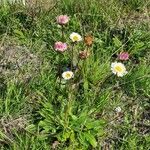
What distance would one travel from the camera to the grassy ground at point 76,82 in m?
2.89

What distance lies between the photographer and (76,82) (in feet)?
10.6

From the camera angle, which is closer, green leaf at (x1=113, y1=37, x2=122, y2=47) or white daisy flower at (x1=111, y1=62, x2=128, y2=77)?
white daisy flower at (x1=111, y1=62, x2=128, y2=77)

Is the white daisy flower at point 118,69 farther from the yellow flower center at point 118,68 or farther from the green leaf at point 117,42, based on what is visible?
→ the green leaf at point 117,42

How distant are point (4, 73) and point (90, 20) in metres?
1.00

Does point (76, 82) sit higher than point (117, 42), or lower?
lower

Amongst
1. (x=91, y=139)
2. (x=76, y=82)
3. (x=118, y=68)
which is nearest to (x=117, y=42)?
(x=76, y=82)

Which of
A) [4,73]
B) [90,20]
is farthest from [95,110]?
[90,20]

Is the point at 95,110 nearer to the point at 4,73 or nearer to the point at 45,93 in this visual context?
the point at 45,93

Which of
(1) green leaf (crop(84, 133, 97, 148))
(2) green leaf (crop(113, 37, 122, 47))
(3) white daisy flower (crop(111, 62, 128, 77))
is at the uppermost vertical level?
(2) green leaf (crop(113, 37, 122, 47))

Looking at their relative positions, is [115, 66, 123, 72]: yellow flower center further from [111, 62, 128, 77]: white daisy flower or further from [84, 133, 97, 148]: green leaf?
[84, 133, 97, 148]: green leaf

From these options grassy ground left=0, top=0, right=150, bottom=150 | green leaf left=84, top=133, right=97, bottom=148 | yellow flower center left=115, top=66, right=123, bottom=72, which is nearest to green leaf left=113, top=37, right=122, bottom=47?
grassy ground left=0, top=0, right=150, bottom=150

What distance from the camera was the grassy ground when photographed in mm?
2893

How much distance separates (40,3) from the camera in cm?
393

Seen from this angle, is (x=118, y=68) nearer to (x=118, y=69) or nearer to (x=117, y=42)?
(x=118, y=69)
